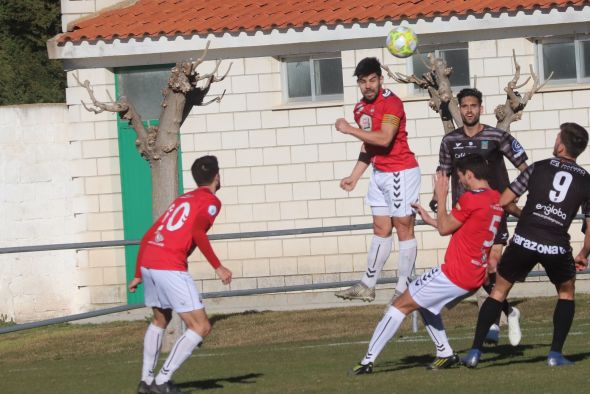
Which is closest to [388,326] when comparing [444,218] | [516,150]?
[444,218]

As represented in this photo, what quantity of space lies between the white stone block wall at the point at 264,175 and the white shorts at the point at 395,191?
29.3 ft

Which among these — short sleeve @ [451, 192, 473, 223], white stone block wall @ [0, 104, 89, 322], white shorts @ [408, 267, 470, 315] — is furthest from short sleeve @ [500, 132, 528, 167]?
white stone block wall @ [0, 104, 89, 322]

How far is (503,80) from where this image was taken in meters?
21.7

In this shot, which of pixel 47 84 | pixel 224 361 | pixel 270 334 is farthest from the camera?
pixel 47 84

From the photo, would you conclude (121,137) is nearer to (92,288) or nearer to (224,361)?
(92,288)

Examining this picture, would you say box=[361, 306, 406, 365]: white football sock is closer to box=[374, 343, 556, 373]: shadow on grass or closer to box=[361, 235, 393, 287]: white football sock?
box=[374, 343, 556, 373]: shadow on grass

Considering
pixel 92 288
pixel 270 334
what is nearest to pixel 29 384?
pixel 270 334

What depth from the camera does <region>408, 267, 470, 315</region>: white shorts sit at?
11.0 m

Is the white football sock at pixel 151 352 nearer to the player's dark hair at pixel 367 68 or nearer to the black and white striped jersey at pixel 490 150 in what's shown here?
the player's dark hair at pixel 367 68

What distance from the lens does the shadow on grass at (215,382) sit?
11703mm

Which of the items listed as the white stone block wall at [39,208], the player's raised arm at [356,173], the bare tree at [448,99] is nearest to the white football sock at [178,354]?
the player's raised arm at [356,173]

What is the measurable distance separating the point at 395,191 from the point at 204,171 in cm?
243

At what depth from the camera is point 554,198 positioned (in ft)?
36.2

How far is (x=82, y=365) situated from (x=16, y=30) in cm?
1460
